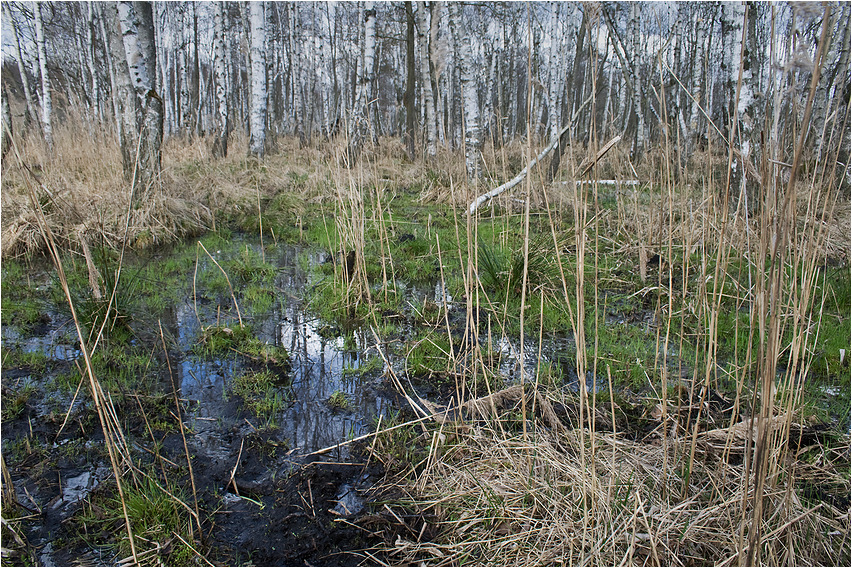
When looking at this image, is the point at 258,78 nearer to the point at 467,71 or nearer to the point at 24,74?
the point at 24,74

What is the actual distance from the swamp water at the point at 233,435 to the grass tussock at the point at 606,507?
0.32m

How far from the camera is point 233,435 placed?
82.5 inches

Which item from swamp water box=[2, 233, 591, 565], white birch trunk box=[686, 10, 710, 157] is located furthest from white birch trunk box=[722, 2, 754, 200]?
swamp water box=[2, 233, 591, 565]

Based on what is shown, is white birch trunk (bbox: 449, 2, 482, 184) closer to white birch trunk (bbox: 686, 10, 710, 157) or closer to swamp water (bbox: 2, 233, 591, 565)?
white birch trunk (bbox: 686, 10, 710, 157)

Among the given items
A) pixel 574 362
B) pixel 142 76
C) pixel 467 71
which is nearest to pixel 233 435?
pixel 574 362

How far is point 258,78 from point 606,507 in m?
10.2

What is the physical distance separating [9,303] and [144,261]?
45.3 inches

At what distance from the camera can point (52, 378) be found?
2441 millimetres

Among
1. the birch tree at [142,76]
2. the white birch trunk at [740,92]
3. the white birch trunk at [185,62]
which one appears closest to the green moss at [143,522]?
the birch tree at [142,76]

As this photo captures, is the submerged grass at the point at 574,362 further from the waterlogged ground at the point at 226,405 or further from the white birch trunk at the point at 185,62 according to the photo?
the white birch trunk at the point at 185,62

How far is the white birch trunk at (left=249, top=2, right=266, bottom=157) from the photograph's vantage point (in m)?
9.17

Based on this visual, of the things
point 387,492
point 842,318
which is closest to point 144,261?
point 387,492

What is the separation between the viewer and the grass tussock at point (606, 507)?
1393 mm

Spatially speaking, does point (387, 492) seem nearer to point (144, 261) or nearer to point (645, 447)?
point (645, 447)
